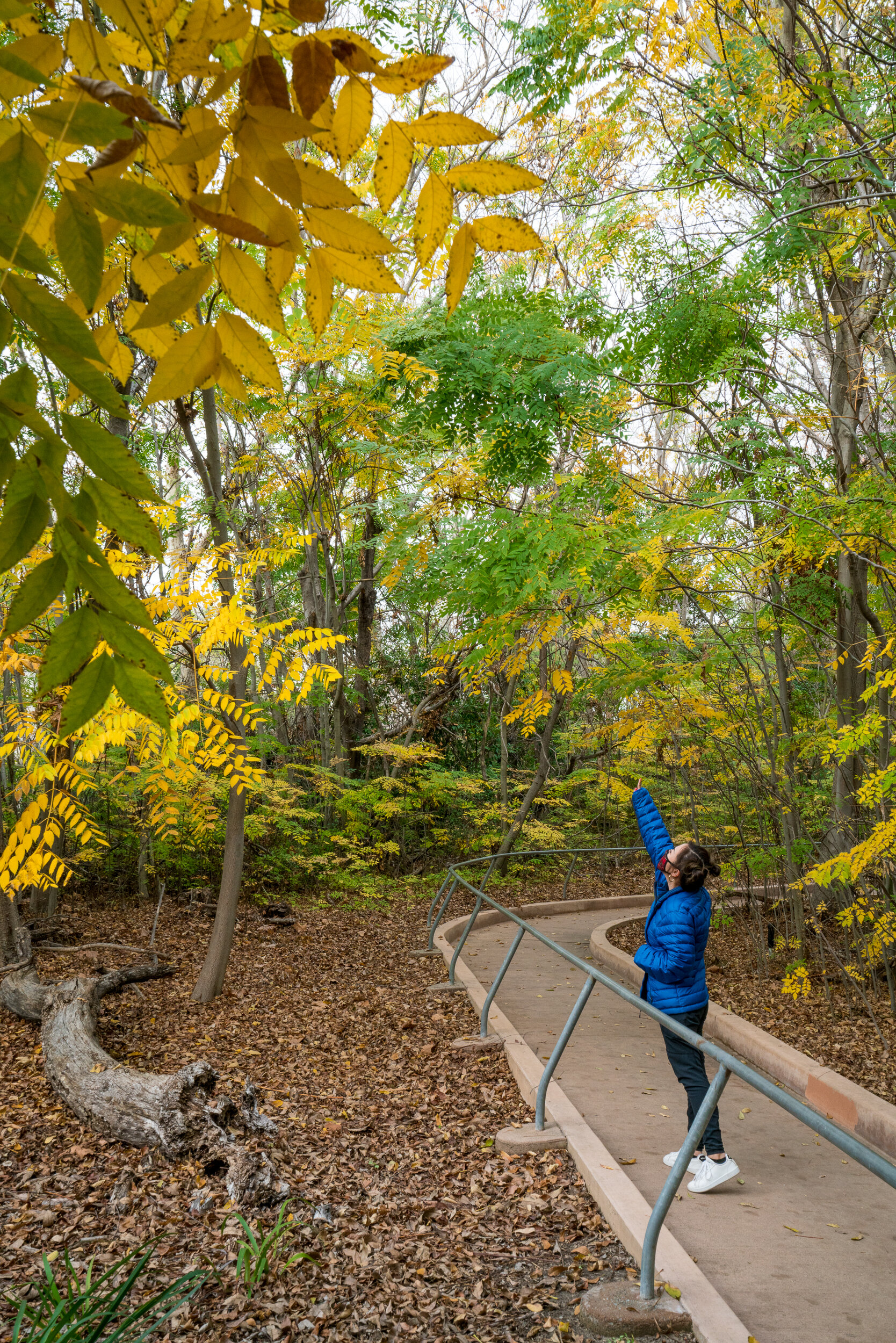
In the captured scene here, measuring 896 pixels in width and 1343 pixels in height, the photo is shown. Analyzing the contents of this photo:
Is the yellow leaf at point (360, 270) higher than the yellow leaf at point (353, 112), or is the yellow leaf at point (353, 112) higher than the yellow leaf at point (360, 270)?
the yellow leaf at point (353, 112)

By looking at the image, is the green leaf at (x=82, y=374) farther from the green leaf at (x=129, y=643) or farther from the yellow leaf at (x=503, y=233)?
the yellow leaf at (x=503, y=233)

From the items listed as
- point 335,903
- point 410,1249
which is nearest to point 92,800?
point 335,903

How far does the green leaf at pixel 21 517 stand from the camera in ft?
2.94

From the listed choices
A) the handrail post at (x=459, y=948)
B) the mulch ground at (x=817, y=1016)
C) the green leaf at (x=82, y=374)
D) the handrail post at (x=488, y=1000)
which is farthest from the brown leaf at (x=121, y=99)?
the handrail post at (x=459, y=948)

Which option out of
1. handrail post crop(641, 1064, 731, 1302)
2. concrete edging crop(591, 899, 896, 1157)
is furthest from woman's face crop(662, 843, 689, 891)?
handrail post crop(641, 1064, 731, 1302)

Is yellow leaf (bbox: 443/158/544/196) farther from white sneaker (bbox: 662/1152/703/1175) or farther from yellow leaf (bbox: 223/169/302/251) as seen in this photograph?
white sneaker (bbox: 662/1152/703/1175)

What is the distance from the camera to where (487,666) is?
12703mm

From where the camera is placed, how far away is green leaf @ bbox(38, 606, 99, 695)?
3.11 feet

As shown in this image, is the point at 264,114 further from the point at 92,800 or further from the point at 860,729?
the point at 92,800

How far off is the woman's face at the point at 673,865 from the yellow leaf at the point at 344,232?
13.7 ft

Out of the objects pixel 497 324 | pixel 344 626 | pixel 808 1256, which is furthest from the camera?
pixel 344 626

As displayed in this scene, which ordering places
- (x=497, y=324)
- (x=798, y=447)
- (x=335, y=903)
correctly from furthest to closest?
(x=335, y=903) → (x=798, y=447) → (x=497, y=324)

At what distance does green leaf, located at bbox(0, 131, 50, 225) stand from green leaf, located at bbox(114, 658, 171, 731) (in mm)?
513

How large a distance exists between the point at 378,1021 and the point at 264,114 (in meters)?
7.32
